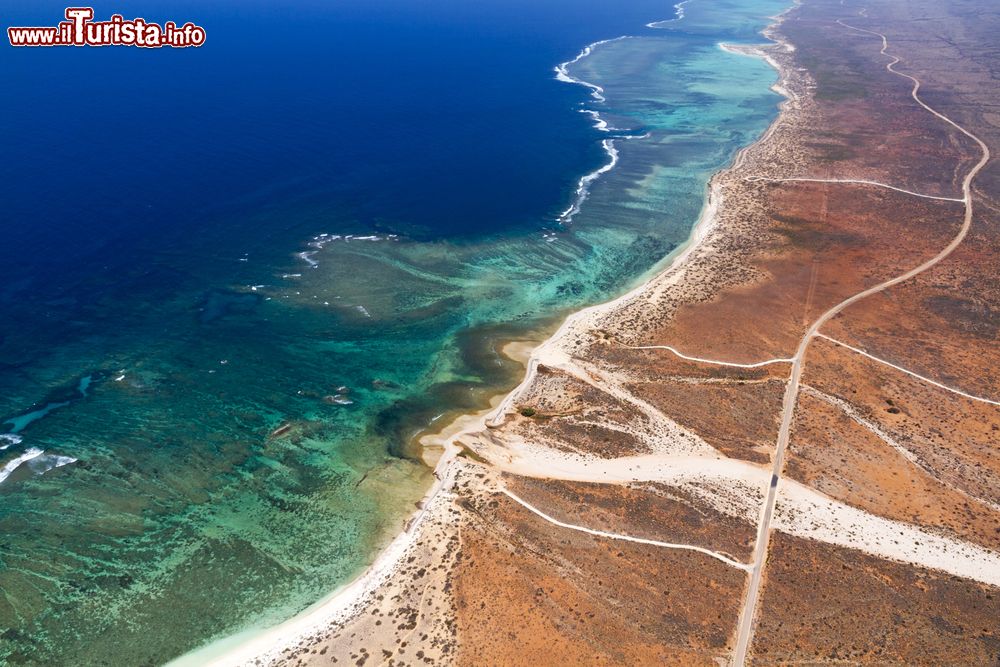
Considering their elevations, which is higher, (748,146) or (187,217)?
(748,146)

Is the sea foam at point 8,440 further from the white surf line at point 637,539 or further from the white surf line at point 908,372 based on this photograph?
the white surf line at point 908,372

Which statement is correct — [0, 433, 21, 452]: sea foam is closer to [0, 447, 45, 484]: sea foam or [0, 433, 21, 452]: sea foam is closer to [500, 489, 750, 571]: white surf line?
[0, 447, 45, 484]: sea foam

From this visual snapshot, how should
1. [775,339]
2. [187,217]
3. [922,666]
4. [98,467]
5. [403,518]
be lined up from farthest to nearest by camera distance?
[187,217]
[775,339]
[98,467]
[403,518]
[922,666]

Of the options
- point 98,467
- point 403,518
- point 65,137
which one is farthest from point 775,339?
point 65,137

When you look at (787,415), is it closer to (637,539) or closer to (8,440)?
(637,539)

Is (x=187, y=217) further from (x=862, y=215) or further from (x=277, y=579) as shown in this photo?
(x=862, y=215)

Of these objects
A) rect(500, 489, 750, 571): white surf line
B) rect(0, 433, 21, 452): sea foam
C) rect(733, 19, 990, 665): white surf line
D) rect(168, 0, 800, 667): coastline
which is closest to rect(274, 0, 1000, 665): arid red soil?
rect(500, 489, 750, 571): white surf line
